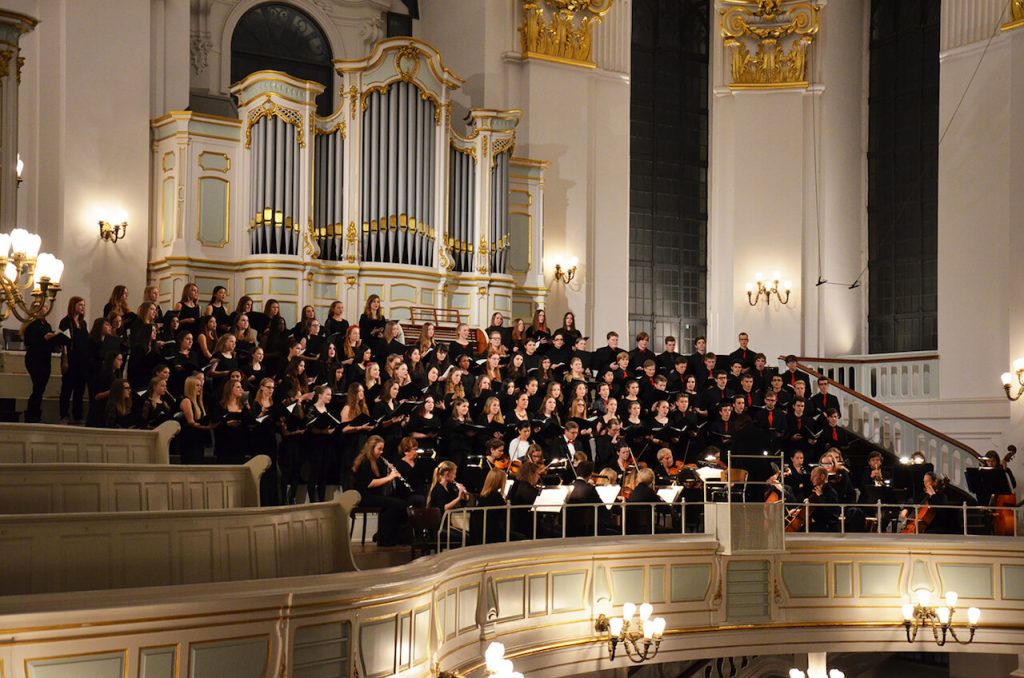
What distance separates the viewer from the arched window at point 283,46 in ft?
49.8

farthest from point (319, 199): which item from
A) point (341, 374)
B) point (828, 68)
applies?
point (828, 68)

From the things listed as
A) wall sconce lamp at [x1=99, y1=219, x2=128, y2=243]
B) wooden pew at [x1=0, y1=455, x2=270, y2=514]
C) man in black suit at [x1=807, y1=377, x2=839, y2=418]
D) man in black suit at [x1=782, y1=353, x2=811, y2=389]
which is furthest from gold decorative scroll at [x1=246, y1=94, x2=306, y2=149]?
wooden pew at [x1=0, y1=455, x2=270, y2=514]

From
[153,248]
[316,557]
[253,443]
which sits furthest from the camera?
[153,248]

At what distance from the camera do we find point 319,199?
44.8 feet

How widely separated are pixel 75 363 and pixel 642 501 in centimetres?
445

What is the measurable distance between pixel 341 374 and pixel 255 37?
6.57 m

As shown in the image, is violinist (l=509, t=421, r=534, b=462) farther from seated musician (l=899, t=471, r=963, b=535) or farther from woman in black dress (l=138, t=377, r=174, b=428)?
seated musician (l=899, t=471, r=963, b=535)

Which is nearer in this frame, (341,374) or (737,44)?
(341,374)

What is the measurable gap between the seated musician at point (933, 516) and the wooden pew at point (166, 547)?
7000 mm

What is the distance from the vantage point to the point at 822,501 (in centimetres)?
1141

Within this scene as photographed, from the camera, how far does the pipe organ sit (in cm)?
1310

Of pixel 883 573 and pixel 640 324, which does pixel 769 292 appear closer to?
pixel 640 324

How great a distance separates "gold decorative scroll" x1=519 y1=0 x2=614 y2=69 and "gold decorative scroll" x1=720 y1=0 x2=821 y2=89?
211cm

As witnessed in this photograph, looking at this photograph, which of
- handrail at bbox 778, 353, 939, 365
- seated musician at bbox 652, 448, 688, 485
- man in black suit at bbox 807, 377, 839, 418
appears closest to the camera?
seated musician at bbox 652, 448, 688, 485
